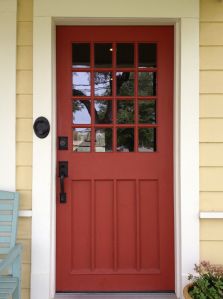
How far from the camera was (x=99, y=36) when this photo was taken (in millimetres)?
2982

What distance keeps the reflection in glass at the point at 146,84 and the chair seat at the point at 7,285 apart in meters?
1.60

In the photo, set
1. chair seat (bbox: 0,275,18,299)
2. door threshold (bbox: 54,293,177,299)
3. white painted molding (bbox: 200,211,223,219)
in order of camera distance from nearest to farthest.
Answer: chair seat (bbox: 0,275,18,299)
white painted molding (bbox: 200,211,223,219)
door threshold (bbox: 54,293,177,299)

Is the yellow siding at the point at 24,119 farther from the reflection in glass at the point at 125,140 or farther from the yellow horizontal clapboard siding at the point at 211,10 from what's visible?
the yellow horizontal clapboard siding at the point at 211,10

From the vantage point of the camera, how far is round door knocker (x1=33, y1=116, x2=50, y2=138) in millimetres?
2793

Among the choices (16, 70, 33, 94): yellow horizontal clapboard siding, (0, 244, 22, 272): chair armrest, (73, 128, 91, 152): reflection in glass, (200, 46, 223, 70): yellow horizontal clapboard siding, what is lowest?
(0, 244, 22, 272): chair armrest

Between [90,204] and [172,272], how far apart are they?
0.81 metres

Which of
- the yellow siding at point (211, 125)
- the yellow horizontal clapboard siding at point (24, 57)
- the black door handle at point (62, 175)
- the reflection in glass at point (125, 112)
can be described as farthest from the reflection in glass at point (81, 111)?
the yellow siding at point (211, 125)

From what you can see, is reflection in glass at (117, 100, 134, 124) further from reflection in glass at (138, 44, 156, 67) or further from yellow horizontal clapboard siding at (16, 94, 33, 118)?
yellow horizontal clapboard siding at (16, 94, 33, 118)

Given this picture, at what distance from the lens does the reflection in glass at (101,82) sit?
3.01 meters

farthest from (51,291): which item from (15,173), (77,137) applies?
(77,137)

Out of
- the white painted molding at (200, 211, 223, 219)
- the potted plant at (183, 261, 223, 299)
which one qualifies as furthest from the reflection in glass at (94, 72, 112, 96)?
the potted plant at (183, 261, 223, 299)

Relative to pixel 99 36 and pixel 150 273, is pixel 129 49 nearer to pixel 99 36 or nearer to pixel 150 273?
pixel 99 36

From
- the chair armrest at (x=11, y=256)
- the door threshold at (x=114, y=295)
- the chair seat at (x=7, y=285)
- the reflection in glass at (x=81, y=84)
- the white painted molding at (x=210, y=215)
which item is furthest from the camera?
the reflection in glass at (x=81, y=84)

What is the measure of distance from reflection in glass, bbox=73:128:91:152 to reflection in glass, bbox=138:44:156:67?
66 cm
